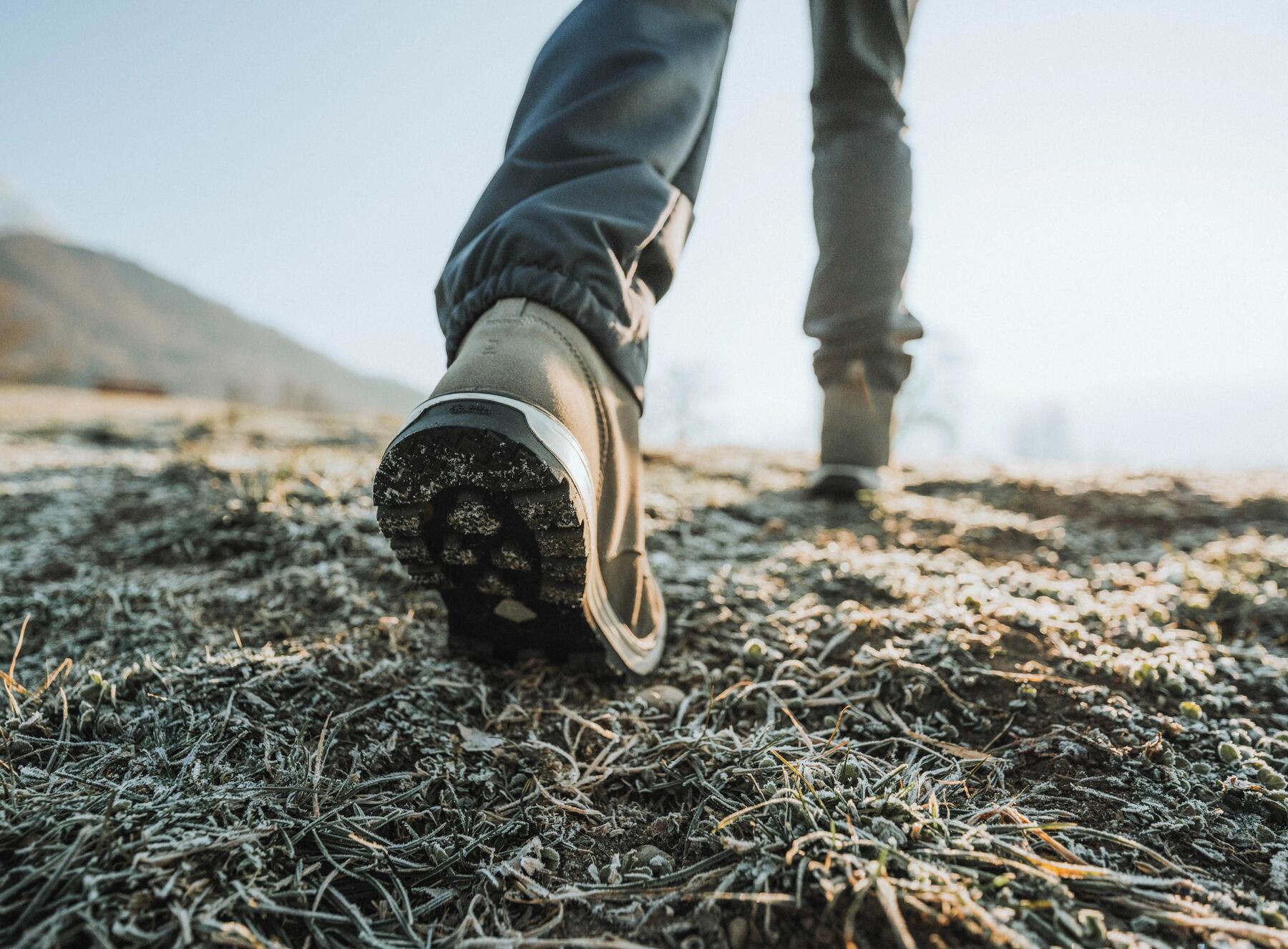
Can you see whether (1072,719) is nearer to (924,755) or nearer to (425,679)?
(924,755)

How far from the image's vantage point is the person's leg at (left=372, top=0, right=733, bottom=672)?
100 cm

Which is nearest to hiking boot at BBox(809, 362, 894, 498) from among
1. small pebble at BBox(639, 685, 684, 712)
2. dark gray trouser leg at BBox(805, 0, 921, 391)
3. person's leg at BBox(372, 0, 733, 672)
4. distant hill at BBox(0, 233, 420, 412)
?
dark gray trouser leg at BBox(805, 0, 921, 391)

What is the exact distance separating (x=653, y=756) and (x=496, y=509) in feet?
1.52

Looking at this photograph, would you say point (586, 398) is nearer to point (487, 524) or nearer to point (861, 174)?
point (487, 524)

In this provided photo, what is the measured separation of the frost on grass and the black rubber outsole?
233 millimetres

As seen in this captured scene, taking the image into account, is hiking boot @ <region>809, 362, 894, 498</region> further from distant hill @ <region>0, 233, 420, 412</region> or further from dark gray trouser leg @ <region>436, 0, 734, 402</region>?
distant hill @ <region>0, 233, 420, 412</region>

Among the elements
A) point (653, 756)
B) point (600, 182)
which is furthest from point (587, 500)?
point (600, 182)

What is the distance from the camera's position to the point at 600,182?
129 centimetres

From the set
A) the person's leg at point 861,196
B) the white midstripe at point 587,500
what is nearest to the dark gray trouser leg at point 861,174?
the person's leg at point 861,196

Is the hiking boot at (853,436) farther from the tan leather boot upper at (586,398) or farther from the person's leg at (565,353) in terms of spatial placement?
the tan leather boot upper at (586,398)

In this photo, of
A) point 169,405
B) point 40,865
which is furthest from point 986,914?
point 169,405

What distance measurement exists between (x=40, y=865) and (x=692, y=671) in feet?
3.15

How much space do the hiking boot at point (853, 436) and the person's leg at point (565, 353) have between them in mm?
1175

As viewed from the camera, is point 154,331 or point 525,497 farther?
point 154,331
